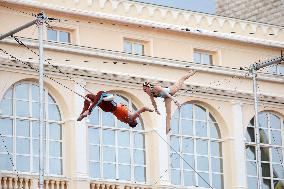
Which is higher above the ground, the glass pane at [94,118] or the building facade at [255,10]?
the building facade at [255,10]

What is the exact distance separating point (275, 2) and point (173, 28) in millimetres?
8715

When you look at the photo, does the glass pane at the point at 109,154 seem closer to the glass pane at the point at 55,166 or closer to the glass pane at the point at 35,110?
the glass pane at the point at 55,166

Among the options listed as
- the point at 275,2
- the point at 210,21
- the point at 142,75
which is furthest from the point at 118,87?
the point at 275,2

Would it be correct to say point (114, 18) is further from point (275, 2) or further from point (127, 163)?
point (275, 2)

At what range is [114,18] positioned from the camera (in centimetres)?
4728

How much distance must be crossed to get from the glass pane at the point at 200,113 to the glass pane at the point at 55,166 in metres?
5.97

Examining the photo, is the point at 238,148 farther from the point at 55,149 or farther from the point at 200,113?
the point at 55,149

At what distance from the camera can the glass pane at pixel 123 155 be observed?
4734 cm

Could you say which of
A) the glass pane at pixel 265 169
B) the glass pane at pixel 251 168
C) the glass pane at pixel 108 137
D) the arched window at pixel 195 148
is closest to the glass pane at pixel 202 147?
the arched window at pixel 195 148

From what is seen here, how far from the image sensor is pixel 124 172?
4731 centimetres

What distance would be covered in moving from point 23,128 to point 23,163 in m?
1.20

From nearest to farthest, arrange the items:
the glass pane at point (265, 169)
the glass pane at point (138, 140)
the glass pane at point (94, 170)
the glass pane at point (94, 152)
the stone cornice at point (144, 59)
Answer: the stone cornice at point (144, 59) → the glass pane at point (94, 170) → the glass pane at point (94, 152) → the glass pane at point (138, 140) → the glass pane at point (265, 169)

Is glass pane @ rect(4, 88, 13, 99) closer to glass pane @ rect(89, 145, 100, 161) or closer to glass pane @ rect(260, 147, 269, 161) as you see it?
glass pane @ rect(89, 145, 100, 161)

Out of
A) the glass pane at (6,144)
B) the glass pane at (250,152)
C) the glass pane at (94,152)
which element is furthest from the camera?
the glass pane at (250,152)
